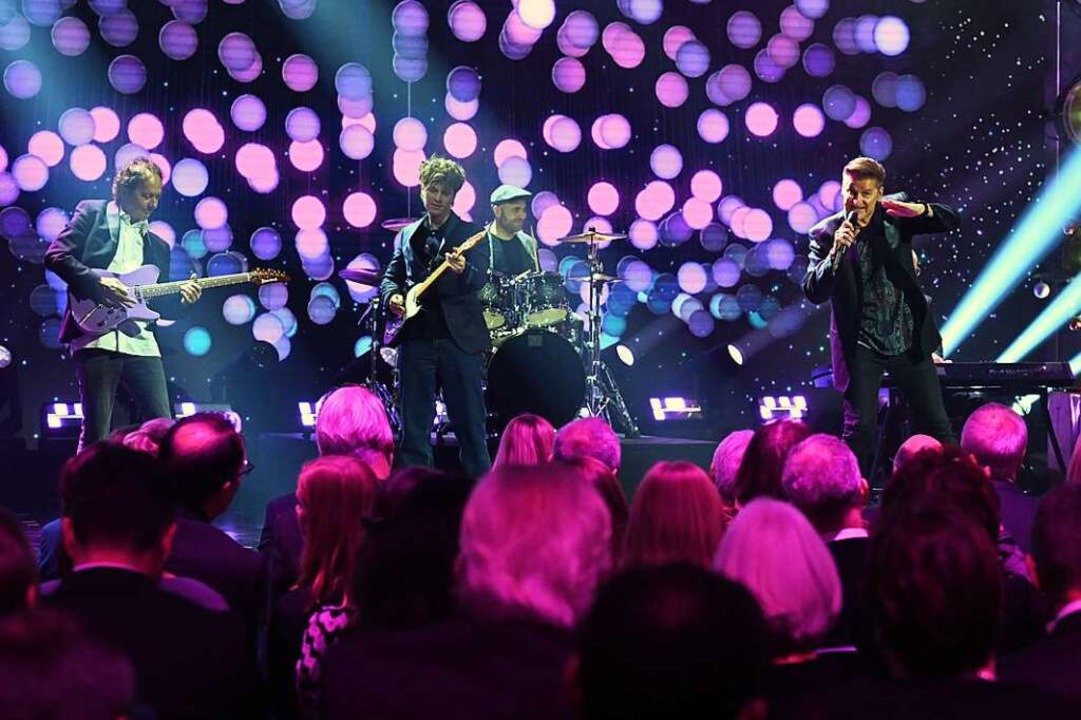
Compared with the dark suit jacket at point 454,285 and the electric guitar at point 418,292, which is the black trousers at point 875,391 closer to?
the dark suit jacket at point 454,285

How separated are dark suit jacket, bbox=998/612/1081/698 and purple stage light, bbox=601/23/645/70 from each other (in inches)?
382

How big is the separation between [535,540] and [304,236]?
9.29 meters

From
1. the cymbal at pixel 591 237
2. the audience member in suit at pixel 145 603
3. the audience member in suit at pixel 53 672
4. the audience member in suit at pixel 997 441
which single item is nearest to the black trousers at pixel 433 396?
the audience member in suit at pixel 997 441

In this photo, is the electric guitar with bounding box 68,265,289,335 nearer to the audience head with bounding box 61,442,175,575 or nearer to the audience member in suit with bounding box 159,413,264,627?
the audience member in suit with bounding box 159,413,264,627

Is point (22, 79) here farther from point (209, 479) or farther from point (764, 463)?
point (764, 463)

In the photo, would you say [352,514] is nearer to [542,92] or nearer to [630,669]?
[630,669]

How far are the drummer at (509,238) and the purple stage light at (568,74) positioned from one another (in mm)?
3572

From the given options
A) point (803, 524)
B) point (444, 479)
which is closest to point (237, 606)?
point (444, 479)

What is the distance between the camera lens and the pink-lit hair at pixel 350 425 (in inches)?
152

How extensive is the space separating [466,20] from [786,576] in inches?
376

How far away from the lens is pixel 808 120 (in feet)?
37.4

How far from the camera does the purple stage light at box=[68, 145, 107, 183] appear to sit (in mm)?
10031

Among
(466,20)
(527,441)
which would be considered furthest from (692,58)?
(527,441)

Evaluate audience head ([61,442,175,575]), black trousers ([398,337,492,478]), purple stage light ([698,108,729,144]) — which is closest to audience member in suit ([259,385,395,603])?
audience head ([61,442,175,575])
